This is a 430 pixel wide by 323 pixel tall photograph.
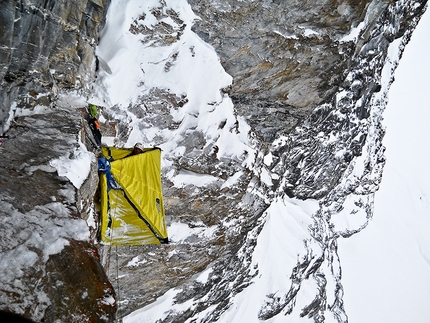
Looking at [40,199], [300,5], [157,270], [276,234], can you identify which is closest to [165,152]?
[157,270]

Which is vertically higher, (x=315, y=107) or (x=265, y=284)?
(x=315, y=107)

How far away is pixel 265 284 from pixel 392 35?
10619mm

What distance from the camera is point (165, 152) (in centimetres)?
895

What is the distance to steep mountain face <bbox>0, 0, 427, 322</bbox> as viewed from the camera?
4246mm

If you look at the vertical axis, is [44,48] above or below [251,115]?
below

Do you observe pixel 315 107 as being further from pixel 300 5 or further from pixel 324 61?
pixel 300 5

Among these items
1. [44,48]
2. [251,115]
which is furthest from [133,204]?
[251,115]

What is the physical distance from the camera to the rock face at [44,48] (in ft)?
17.7

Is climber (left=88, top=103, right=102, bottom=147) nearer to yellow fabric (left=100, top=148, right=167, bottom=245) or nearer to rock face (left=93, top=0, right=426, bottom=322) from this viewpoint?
yellow fabric (left=100, top=148, right=167, bottom=245)

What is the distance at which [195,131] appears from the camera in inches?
361

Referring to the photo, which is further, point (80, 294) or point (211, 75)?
point (211, 75)

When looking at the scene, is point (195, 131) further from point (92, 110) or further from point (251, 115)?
point (251, 115)

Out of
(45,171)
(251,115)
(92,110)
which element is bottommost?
(45,171)

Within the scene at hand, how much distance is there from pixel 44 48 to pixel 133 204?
3.11 meters
